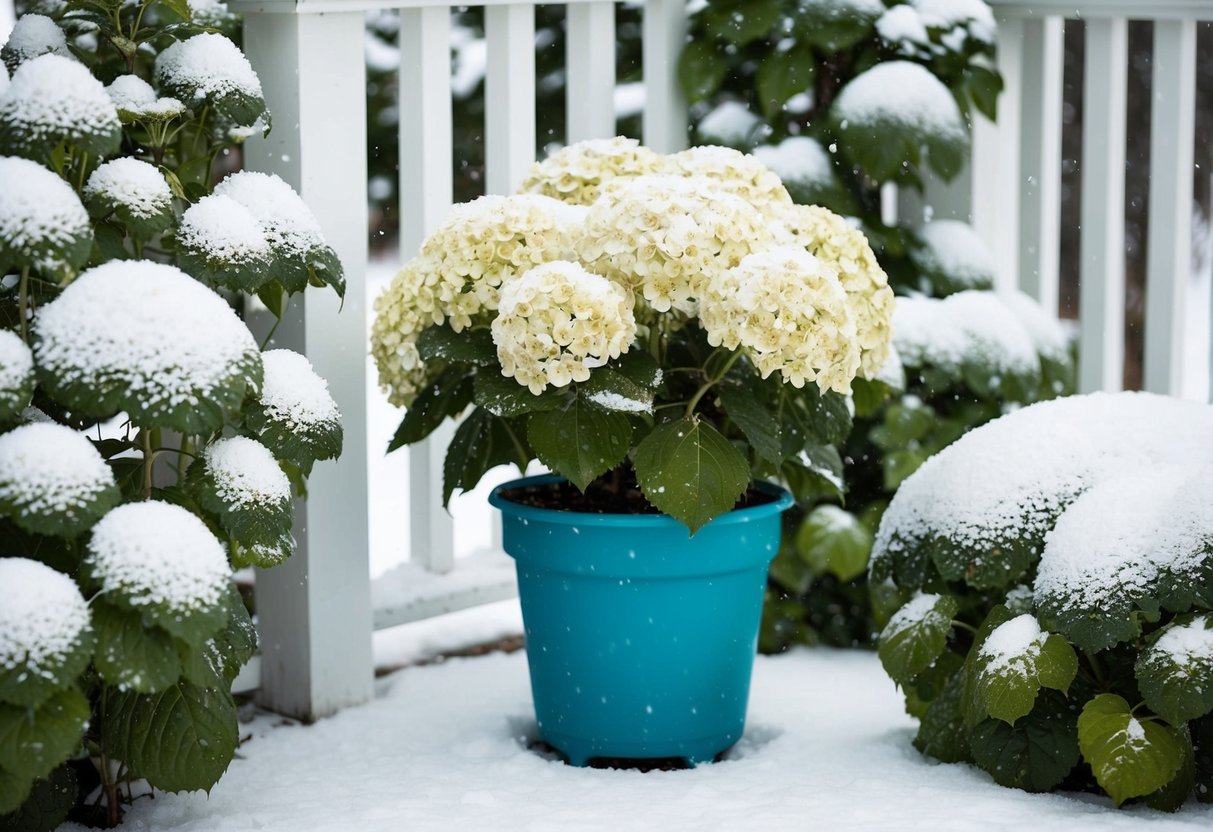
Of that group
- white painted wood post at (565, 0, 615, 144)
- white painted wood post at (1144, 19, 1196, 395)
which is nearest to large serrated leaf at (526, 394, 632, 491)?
white painted wood post at (565, 0, 615, 144)

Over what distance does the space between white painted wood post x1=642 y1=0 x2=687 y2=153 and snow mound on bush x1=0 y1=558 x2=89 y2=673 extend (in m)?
1.63

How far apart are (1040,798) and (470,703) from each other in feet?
3.05

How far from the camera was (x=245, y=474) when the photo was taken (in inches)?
71.7

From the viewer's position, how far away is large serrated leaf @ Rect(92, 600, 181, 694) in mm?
1619

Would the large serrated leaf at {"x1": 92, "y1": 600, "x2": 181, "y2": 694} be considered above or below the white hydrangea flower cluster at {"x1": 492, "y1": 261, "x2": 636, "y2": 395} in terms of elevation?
below

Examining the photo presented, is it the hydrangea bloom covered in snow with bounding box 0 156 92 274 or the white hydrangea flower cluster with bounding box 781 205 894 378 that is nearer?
the hydrangea bloom covered in snow with bounding box 0 156 92 274

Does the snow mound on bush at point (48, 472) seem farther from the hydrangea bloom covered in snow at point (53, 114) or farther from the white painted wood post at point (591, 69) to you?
the white painted wood post at point (591, 69)

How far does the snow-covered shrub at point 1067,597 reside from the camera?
1.95m

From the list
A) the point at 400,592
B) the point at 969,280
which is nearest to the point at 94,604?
the point at 400,592

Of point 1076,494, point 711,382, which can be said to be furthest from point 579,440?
point 1076,494

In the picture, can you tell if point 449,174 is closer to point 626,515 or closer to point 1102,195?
point 626,515

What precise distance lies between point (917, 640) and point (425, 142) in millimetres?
1136

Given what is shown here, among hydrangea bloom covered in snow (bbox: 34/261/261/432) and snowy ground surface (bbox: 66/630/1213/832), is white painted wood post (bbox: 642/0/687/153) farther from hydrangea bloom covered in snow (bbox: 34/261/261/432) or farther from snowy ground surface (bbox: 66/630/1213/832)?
hydrangea bloom covered in snow (bbox: 34/261/261/432)

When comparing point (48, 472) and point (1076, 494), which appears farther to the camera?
point (1076, 494)
